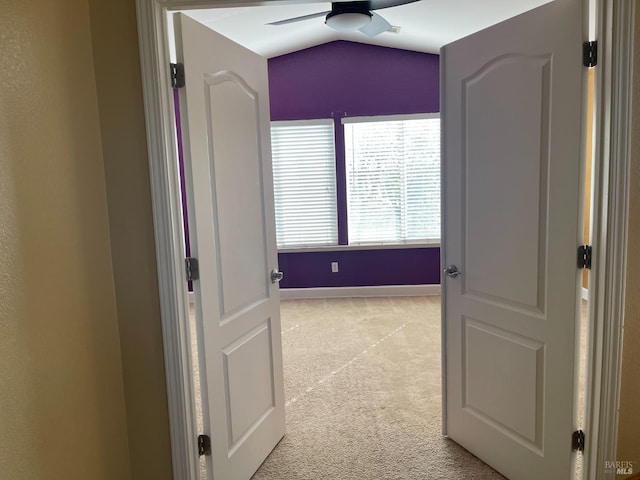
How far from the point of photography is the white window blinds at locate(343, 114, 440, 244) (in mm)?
5020

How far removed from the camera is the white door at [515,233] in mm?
1610

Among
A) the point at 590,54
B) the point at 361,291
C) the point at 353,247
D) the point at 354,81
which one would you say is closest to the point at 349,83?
the point at 354,81

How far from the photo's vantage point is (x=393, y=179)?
512cm

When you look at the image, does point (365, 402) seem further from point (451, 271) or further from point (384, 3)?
point (384, 3)

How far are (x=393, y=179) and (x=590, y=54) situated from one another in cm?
363

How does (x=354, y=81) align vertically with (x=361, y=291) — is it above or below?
above

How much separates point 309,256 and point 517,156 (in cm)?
364

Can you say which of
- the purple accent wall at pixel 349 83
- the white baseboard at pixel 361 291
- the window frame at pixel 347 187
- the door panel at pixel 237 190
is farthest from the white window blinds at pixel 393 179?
the door panel at pixel 237 190

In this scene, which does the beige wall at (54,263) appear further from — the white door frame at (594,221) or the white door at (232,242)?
the white door at (232,242)

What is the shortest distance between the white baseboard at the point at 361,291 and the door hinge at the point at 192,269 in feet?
11.7

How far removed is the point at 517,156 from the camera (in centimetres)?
175

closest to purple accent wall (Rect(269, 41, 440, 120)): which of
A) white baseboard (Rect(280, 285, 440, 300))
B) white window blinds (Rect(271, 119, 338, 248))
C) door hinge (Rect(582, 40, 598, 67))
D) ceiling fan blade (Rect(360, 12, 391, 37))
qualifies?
white window blinds (Rect(271, 119, 338, 248))

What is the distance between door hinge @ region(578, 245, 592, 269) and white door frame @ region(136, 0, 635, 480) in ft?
0.11

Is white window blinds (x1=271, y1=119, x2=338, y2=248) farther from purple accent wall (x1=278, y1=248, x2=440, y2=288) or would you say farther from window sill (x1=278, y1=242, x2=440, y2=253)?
purple accent wall (x1=278, y1=248, x2=440, y2=288)
